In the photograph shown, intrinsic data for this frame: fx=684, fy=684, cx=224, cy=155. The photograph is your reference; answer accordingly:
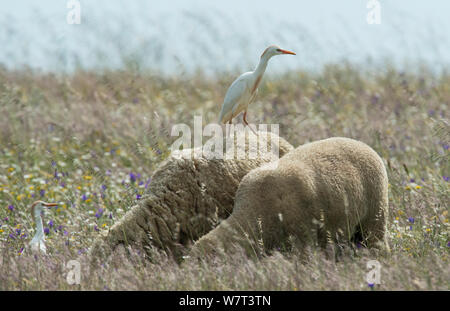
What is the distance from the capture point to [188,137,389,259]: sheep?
531 cm

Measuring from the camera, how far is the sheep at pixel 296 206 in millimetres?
5312

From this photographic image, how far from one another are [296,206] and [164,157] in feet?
8.48

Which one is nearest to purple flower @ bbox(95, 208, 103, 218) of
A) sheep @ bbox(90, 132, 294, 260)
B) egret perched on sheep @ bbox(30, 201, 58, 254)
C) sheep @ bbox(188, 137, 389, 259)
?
egret perched on sheep @ bbox(30, 201, 58, 254)

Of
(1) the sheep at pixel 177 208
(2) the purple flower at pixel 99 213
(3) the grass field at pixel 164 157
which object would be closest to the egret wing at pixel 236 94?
(1) the sheep at pixel 177 208

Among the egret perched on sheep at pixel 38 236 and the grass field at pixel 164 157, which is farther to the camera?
the egret perched on sheep at pixel 38 236

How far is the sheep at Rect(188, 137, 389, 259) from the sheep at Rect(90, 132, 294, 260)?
0.29m

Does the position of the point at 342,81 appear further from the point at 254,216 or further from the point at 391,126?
the point at 254,216

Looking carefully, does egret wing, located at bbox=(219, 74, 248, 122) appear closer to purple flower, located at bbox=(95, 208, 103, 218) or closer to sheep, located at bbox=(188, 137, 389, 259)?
sheep, located at bbox=(188, 137, 389, 259)

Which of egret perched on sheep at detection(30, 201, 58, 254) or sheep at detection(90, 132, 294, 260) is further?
egret perched on sheep at detection(30, 201, 58, 254)

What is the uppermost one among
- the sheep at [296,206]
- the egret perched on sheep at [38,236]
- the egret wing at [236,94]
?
the egret wing at [236,94]

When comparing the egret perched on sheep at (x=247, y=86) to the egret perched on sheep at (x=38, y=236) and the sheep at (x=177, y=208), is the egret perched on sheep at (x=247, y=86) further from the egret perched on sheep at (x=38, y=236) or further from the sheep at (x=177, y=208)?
the egret perched on sheep at (x=38, y=236)

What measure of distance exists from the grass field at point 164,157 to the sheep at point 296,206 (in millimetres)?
171

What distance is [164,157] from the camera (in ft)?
24.9

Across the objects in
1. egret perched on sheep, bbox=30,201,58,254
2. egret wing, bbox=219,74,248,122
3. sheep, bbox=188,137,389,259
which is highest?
egret wing, bbox=219,74,248,122
